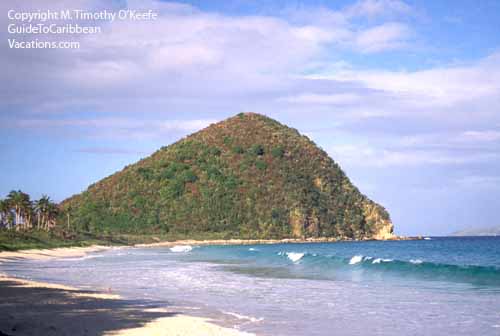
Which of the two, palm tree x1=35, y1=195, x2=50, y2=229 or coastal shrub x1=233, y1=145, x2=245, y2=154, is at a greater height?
coastal shrub x1=233, y1=145, x2=245, y2=154

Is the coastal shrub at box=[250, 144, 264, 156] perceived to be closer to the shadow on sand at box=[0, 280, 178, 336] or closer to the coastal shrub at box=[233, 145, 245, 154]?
the coastal shrub at box=[233, 145, 245, 154]

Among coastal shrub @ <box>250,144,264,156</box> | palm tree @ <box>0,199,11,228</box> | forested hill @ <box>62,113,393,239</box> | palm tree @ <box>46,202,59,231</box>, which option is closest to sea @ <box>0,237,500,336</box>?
Result: palm tree @ <box>0,199,11,228</box>

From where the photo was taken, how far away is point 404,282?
29.5m

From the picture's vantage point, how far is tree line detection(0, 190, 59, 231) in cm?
8656

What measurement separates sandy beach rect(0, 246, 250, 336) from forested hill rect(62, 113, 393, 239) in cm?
10480

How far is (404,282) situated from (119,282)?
13368mm

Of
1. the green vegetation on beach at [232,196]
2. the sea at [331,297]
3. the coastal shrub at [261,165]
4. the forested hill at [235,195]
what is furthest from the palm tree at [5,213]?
the coastal shrub at [261,165]

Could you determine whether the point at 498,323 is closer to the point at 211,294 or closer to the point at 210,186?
the point at 211,294

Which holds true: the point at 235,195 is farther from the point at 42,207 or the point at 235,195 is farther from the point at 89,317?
the point at 89,317

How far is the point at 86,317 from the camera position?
1653 centimetres

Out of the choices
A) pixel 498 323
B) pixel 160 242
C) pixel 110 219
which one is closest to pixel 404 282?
pixel 498 323

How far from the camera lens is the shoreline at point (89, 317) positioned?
1441 centimetres

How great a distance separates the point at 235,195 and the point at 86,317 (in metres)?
125

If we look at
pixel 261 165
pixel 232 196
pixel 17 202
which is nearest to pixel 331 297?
pixel 17 202
